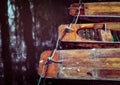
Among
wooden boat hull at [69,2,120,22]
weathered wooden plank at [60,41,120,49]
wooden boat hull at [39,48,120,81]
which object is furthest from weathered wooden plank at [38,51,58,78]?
wooden boat hull at [69,2,120,22]

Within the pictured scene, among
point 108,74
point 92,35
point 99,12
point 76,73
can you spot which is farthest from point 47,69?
point 99,12

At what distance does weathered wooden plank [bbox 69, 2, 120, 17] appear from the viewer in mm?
4215

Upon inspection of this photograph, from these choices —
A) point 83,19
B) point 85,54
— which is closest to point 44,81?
point 85,54

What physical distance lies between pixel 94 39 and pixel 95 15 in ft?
2.05

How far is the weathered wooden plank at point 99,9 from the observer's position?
13.8ft

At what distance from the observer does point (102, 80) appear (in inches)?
112

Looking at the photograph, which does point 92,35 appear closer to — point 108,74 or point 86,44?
point 86,44

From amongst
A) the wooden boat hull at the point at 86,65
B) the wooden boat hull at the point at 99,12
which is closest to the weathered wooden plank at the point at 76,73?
the wooden boat hull at the point at 86,65

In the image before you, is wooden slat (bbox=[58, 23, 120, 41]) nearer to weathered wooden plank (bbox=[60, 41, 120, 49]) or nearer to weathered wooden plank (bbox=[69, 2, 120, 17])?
weathered wooden plank (bbox=[60, 41, 120, 49])

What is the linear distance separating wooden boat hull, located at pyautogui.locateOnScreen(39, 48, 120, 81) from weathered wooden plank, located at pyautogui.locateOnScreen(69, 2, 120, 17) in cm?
108

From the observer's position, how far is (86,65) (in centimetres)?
301

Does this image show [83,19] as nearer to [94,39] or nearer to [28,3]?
[94,39]

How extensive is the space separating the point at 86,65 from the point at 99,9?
1.53m

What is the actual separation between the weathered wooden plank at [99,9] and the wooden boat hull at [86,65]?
1080 mm
